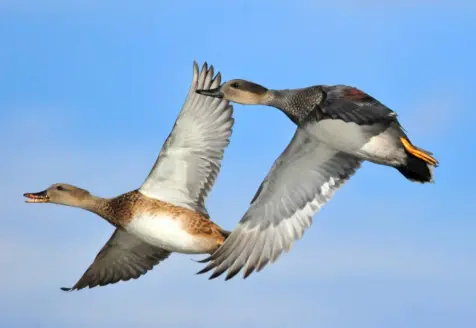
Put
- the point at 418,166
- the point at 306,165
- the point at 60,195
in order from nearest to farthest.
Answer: the point at 418,166, the point at 306,165, the point at 60,195

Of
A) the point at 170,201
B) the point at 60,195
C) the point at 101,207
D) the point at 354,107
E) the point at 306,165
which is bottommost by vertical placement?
the point at 101,207

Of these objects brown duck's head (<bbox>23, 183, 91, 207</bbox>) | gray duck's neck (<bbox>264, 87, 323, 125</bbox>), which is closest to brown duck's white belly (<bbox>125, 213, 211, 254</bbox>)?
brown duck's head (<bbox>23, 183, 91, 207</bbox>)

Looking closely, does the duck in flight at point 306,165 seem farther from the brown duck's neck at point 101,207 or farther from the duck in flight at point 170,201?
the brown duck's neck at point 101,207

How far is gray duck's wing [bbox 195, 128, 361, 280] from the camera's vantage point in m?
15.3

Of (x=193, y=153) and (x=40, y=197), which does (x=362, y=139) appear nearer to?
(x=193, y=153)

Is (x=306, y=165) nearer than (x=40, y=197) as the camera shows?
Yes

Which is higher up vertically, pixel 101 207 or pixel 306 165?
pixel 306 165

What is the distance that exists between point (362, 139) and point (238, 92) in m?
2.33

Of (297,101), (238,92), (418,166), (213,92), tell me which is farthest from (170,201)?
(418,166)

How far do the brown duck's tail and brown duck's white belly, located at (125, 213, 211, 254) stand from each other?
9.13ft

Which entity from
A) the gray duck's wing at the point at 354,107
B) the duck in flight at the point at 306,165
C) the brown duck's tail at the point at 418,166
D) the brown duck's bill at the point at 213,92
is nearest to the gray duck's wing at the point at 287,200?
the duck in flight at the point at 306,165

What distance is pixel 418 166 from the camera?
14.9m

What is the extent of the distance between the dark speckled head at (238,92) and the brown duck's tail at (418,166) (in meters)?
2.29

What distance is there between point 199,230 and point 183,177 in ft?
3.72
